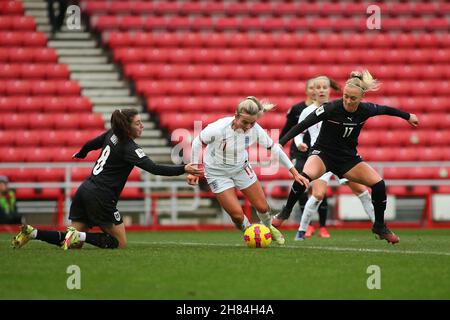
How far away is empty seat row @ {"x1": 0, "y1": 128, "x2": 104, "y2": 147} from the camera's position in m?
19.2

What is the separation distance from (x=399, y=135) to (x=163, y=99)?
5.04 m

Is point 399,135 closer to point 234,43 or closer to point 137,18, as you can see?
point 234,43

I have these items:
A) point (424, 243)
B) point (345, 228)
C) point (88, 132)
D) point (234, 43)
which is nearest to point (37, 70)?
point (88, 132)

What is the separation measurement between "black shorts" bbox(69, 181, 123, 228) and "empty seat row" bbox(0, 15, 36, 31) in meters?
12.2

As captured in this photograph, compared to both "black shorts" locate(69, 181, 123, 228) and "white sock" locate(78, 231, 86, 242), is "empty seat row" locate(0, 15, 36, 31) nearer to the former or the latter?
"black shorts" locate(69, 181, 123, 228)

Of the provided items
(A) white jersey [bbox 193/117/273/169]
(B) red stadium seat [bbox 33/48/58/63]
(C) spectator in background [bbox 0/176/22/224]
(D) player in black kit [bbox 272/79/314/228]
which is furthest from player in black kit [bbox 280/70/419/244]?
(B) red stadium seat [bbox 33/48/58/63]

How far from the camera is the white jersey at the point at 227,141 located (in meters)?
10.8

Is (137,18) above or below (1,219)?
above

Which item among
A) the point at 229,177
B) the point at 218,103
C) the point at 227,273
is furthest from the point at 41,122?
the point at 227,273

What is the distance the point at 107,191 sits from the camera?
10211mm

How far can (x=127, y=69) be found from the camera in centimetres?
2102

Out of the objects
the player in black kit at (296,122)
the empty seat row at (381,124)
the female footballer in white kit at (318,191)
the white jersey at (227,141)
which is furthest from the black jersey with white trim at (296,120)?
the empty seat row at (381,124)

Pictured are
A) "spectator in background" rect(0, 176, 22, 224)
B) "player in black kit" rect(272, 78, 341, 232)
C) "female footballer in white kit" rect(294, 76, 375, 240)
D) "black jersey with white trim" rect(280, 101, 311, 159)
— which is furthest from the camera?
"spectator in background" rect(0, 176, 22, 224)

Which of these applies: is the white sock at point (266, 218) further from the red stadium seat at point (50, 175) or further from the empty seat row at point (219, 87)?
the empty seat row at point (219, 87)
